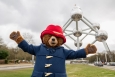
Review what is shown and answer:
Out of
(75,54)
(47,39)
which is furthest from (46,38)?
(75,54)

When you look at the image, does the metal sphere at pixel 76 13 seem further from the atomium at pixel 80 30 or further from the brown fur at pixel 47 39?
the brown fur at pixel 47 39

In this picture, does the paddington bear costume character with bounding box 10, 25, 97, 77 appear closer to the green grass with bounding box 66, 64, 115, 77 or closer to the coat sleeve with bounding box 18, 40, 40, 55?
the coat sleeve with bounding box 18, 40, 40, 55

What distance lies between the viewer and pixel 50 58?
336 centimetres

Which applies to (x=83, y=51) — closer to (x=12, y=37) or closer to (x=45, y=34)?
(x=45, y=34)

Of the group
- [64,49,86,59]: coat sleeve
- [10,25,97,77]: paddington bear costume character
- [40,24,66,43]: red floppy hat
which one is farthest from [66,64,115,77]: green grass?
[40,24,66,43]: red floppy hat

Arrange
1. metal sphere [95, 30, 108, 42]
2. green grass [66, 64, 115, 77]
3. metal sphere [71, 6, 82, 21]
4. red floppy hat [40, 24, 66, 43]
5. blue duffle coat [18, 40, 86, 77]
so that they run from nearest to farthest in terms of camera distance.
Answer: blue duffle coat [18, 40, 86, 77], red floppy hat [40, 24, 66, 43], green grass [66, 64, 115, 77], metal sphere [71, 6, 82, 21], metal sphere [95, 30, 108, 42]

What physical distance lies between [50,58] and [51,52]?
134 mm

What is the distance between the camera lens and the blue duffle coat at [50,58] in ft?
10.7

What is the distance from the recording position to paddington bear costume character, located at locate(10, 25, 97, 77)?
3291 mm

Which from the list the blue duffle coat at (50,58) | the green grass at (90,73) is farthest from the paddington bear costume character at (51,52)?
the green grass at (90,73)

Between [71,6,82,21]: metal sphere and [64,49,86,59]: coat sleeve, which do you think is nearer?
[64,49,86,59]: coat sleeve

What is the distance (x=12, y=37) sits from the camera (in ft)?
11.4

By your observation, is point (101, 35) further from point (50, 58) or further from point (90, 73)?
point (50, 58)

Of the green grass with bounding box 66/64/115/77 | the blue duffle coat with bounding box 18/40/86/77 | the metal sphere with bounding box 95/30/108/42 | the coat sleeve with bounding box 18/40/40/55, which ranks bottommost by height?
the green grass with bounding box 66/64/115/77
